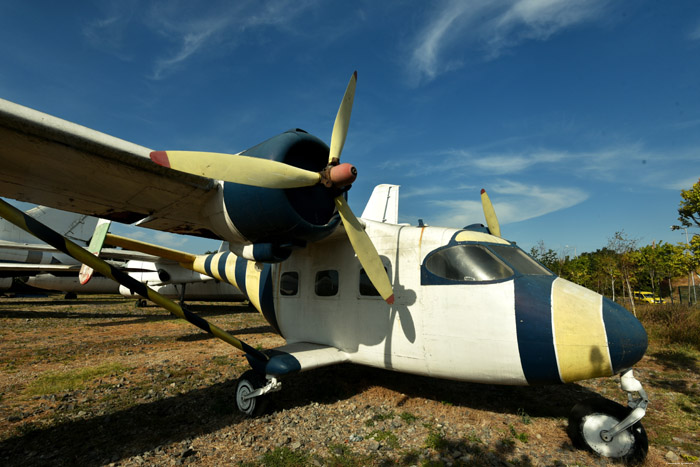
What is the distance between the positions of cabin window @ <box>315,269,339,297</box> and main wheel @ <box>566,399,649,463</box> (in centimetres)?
385

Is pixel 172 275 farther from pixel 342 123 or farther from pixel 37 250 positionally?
pixel 342 123

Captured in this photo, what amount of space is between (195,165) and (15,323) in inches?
687

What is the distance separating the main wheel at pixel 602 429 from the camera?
3.67 metres

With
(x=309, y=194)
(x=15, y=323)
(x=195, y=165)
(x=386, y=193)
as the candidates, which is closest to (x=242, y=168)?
(x=195, y=165)

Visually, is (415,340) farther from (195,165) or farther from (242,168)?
(195,165)

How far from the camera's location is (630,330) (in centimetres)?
388

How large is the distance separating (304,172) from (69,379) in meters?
6.77

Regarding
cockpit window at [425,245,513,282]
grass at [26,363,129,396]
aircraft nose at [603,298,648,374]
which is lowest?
grass at [26,363,129,396]

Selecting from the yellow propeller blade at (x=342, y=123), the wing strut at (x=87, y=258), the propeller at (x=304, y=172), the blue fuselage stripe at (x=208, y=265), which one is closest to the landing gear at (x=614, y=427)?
the propeller at (x=304, y=172)

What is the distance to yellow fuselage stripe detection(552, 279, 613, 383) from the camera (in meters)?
3.79

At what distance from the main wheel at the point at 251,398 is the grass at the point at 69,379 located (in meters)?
3.54

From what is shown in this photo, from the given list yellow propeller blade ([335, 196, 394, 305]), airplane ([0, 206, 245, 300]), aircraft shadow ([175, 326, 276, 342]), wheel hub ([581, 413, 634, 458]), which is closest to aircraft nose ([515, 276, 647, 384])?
wheel hub ([581, 413, 634, 458])

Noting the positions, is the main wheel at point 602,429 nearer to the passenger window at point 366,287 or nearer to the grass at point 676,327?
the passenger window at point 366,287

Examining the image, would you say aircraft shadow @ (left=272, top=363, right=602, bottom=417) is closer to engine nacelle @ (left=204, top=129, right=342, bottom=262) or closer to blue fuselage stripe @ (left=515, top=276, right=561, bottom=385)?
blue fuselage stripe @ (left=515, top=276, right=561, bottom=385)
